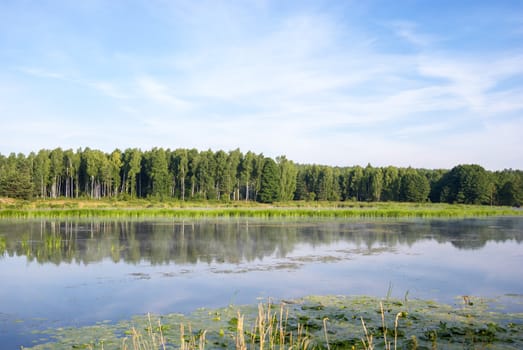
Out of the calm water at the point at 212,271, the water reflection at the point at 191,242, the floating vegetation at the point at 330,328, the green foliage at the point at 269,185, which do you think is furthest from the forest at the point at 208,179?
the floating vegetation at the point at 330,328

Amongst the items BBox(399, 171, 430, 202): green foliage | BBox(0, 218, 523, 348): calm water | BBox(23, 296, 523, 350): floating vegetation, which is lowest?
BBox(0, 218, 523, 348): calm water

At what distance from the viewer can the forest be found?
67.5 m

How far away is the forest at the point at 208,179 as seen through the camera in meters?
67.5

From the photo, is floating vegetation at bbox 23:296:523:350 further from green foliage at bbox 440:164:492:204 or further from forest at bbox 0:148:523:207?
green foliage at bbox 440:164:492:204

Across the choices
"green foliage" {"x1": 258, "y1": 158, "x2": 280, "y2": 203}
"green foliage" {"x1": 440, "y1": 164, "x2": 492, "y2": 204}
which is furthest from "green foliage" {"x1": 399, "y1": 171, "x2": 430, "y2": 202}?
"green foliage" {"x1": 258, "y1": 158, "x2": 280, "y2": 203}

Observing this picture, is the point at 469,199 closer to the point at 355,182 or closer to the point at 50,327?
the point at 355,182

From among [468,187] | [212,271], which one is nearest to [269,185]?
[468,187]

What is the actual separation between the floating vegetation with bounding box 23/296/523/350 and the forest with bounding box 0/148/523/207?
56.6m

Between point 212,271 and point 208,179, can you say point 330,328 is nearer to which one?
point 212,271

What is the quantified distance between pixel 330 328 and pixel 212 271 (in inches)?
254

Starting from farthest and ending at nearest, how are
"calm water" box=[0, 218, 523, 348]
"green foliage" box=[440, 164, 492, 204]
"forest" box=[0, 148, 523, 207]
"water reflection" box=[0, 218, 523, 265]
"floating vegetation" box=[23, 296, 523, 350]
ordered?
"green foliage" box=[440, 164, 492, 204], "forest" box=[0, 148, 523, 207], "water reflection" box=[0, 218, 523, 265], "calm water" box=[0, 218, 523, 348], "floating vegetation" box=[23, 296, 523, 350]

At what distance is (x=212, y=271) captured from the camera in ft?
45.0

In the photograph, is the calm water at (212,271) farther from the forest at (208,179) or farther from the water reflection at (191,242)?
the forest at (208,179)

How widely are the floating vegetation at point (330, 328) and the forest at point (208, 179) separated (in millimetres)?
56594
